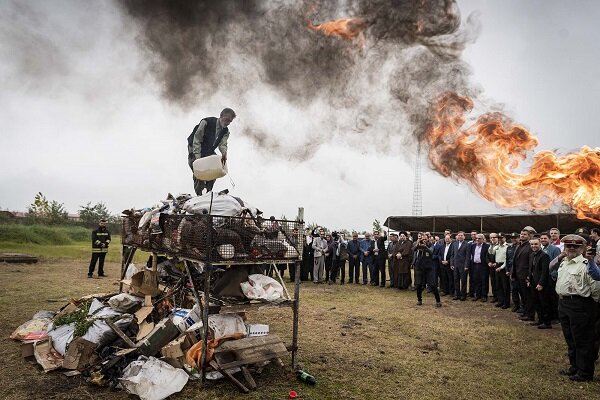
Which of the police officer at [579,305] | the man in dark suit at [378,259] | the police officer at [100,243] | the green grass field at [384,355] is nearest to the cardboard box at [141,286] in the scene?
the green grass field at [384,355]

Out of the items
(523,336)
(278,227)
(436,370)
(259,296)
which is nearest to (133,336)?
(259,296)

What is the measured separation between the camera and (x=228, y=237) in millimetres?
5445

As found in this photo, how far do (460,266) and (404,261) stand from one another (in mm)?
2556

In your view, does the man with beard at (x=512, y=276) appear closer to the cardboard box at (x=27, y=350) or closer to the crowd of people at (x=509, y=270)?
the crowd of people at (x=509, y=270)

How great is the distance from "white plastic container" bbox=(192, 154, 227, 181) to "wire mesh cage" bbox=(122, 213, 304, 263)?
74 centimetres

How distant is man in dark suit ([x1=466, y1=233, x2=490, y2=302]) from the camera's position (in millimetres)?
13602

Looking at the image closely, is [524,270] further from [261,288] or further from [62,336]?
[62,336]

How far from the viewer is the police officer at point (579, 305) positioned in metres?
6.03

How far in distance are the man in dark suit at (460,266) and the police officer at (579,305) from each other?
7934mm

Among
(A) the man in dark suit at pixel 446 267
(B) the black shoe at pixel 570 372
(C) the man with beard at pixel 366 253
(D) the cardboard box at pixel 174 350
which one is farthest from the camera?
(C) the man with beard at pixel 366 253

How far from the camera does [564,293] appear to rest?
625cm

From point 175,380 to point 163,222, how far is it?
102 inches

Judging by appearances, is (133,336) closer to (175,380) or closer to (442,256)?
(175,380)

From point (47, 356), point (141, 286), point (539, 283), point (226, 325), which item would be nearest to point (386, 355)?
point (226, 325)
